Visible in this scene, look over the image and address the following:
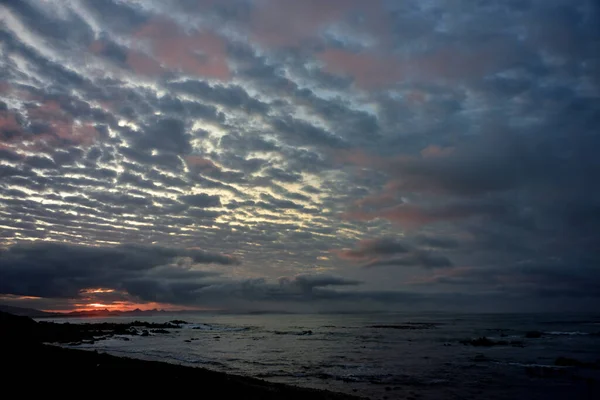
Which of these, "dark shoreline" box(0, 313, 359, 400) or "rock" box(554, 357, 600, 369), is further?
"rock" box(554, 357, 600, 369)

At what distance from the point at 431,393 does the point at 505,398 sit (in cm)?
465

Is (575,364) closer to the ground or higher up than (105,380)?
closer to the ground

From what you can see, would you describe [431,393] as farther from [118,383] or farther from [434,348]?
[434,348]

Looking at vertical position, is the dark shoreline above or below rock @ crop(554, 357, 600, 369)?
above

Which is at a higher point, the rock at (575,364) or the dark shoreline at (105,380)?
the dark shoreline at (105,380)

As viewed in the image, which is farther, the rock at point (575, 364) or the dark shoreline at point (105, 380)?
the rock at point (575, 364)

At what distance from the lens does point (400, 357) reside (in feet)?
149

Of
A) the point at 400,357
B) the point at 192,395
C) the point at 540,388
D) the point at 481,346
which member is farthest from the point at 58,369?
the point at 481,346

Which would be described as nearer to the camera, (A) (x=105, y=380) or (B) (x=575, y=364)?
Answer: (A) (x=105, y=380)

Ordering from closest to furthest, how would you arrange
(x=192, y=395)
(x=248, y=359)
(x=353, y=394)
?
(x=192, y=395) < (x=353, y=394) < (x=248, y=359)

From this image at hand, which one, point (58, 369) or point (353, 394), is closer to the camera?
point (58, 369)

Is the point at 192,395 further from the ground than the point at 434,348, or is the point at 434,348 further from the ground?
the point at 192,395

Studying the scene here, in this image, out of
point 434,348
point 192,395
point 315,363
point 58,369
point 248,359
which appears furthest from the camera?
point 434,348

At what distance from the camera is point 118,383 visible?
19516 millimetres
